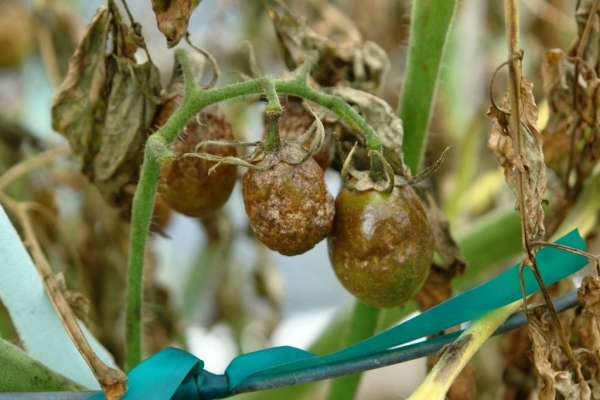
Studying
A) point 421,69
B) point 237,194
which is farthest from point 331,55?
point 237,194

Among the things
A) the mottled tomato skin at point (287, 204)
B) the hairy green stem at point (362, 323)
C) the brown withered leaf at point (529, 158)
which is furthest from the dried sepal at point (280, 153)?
the hairy green stem at point (362, 323)

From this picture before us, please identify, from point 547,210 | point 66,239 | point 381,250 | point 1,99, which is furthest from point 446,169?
point 1,99

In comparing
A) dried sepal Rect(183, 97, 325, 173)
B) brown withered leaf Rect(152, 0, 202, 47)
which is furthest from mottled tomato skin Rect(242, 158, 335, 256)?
brown withered leaf Rect(152, 0, 202, 47)

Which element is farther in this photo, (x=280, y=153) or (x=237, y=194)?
(x=237, y=194)

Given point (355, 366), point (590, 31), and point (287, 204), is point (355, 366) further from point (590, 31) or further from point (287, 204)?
point (590, 31)

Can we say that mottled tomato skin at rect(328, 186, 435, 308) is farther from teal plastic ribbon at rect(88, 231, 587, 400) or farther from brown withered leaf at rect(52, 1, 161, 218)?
brown withered leaf at rect(52, 1, 161, 218)
